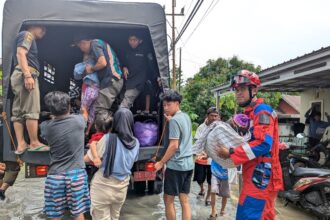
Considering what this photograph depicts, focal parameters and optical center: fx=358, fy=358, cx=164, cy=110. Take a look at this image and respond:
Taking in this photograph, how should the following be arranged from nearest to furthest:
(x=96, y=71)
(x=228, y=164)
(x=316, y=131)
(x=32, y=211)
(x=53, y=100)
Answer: (x=228, y=164) → (x=53, y=100) → (x=96, y=71) → (x=32, y=211) → (x=316, y=131)

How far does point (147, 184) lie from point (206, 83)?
1754 centimetres

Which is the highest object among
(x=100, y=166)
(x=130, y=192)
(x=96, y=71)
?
(x=96, y=71)

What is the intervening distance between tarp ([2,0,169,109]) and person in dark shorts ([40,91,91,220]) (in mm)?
1396

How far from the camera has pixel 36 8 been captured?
4434 mm

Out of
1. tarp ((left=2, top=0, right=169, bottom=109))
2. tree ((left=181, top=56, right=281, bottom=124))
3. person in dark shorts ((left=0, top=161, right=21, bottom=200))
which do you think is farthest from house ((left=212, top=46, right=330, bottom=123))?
tree ((left=181, top=56, right=281, bottom=124))

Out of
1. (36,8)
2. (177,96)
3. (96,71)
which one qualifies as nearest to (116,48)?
(96,71)

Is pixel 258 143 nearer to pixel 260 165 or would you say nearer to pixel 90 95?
pixel 260 165

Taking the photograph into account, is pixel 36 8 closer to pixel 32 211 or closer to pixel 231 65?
pixel 32 211

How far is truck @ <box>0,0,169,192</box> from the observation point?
14.3 ft

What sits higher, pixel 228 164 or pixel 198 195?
pixel 228 164

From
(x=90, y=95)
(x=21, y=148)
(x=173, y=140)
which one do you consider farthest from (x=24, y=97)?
(x=173, y=140)

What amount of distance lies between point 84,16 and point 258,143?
2942 mm

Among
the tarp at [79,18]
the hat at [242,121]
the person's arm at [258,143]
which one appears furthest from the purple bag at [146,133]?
the person's arm at [258,143]

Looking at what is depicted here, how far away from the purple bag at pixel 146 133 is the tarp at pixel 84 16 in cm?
65
